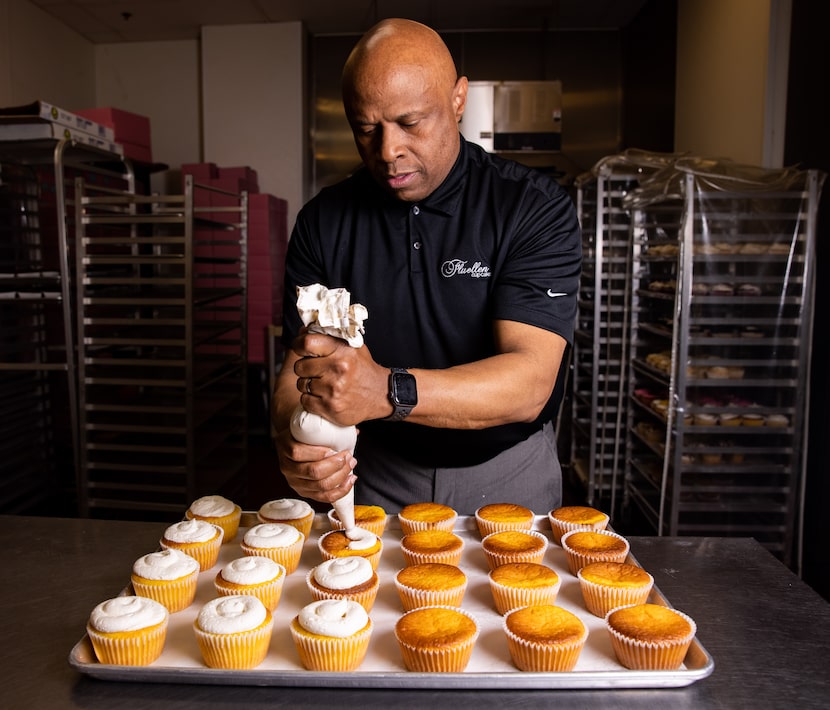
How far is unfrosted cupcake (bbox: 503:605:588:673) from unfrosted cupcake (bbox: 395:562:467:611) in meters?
0.13

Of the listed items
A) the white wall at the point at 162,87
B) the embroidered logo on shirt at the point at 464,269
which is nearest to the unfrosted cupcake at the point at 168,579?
the embroidered logo on shirt at the point at 464,269

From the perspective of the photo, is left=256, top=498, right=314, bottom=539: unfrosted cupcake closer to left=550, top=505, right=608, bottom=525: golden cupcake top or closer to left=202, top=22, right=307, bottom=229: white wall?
left=550, top=505, right=608, bottom=525: golden cupcake top

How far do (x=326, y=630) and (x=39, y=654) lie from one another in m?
0.48

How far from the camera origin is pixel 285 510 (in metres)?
1.55

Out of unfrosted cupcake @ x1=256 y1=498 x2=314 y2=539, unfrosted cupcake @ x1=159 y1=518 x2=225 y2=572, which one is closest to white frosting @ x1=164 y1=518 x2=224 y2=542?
unfrosted cupcake @ x1=159 y1=518 x2=225 y2=572

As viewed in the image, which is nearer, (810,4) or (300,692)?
(300,692)

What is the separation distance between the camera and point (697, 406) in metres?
3.16

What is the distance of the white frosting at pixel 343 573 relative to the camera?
3.99ft

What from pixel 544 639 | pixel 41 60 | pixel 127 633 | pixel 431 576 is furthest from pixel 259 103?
pixel 544 639

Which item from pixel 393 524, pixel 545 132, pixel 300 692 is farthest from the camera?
pixel 545 132

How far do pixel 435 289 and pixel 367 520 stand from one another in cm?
59

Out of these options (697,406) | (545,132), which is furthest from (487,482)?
(545,132)

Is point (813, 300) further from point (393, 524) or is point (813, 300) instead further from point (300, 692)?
point (300, 692)

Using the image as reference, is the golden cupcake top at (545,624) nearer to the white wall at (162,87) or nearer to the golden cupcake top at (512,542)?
the golden cupcake top at (512,542)
